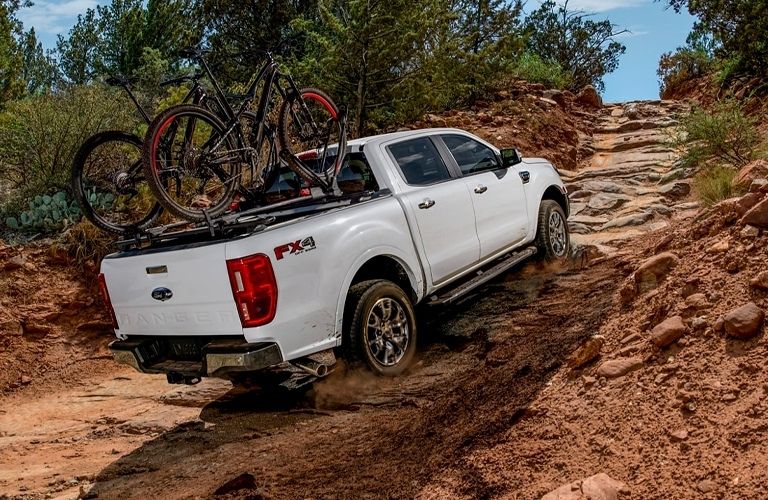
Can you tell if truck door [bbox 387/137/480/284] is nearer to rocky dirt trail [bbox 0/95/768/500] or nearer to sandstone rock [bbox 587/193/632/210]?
rocky dirt trail [bbox 0/95/768/500]

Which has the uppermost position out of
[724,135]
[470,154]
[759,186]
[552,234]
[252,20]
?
[252,20]

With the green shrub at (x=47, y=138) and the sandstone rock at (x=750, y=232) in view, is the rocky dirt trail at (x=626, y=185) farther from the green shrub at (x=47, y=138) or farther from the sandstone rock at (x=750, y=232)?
the green shrub at (x=47, y=138)

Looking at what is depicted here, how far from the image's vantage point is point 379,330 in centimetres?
505

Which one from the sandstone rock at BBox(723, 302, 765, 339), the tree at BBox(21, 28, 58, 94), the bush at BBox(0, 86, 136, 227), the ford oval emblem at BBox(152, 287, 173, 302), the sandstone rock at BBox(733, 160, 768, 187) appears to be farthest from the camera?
the tree at BBox(21, 28, 58, 94)

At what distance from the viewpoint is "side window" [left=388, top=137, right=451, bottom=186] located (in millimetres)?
5812

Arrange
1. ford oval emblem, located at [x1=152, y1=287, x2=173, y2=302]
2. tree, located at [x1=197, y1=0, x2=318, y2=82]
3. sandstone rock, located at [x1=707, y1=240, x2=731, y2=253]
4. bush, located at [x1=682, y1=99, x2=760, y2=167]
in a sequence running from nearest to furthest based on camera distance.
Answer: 1. sandstone rock, located at [x1=707, y1=240, x2=731, y2=253]
2. ford oval emblem, located at [x1=152, y1=287, x2=173, y2=302]
3. bush, located at [x1=682, y1=99, x2=760, y2=167]
4. tree, located at [x1=197, y1=0, x2=318, y2=82]

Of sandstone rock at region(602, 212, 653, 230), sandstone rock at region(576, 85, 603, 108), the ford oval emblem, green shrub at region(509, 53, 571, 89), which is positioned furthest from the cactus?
sandstone rock at region(576, 85, 603, 108)

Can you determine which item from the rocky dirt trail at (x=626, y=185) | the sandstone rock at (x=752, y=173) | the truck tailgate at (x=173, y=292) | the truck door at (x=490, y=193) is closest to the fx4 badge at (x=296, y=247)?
the truck tailgate at (x=173, y=292)

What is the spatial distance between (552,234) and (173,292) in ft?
14.3

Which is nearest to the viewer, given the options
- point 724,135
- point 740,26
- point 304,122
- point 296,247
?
point 296,247

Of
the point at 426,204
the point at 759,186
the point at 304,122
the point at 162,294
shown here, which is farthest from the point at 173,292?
the point at 759,186

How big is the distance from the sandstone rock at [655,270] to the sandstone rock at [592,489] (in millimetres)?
2134

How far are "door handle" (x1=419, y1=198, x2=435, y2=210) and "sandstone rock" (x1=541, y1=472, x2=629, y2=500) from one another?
2.99 m

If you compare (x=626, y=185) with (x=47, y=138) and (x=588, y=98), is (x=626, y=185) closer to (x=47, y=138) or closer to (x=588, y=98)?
(x=47, y=138)
